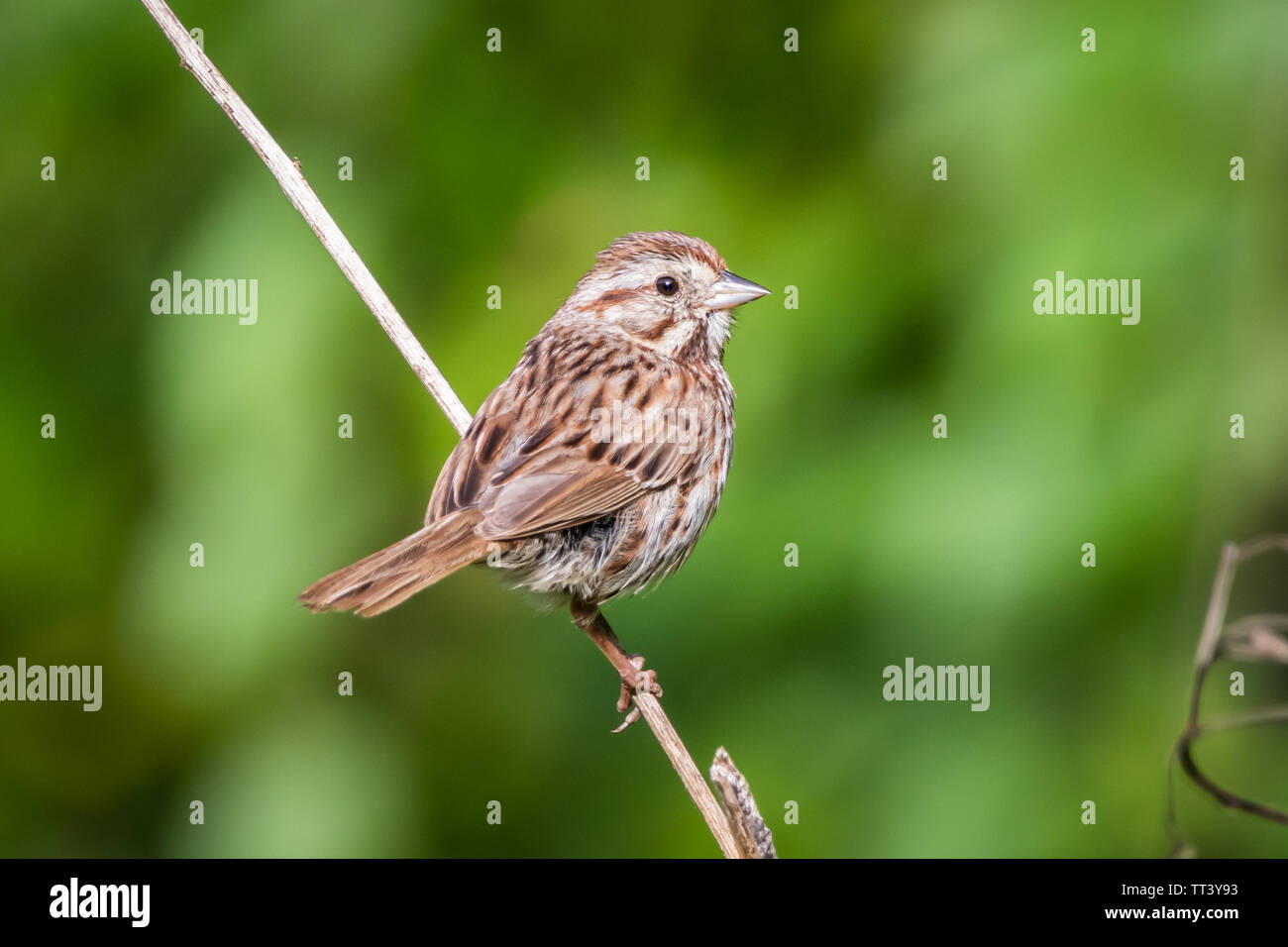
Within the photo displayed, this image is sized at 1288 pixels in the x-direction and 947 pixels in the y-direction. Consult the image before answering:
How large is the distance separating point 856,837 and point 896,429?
88 cm

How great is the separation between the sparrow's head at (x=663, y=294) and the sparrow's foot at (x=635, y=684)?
0.75 m

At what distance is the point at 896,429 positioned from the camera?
293 cm

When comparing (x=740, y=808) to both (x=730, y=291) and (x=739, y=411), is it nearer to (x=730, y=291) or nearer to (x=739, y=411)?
(x=739, y=411)

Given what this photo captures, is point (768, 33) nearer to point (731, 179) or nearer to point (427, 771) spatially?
point (731, 179)

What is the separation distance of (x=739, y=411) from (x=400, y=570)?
904 millimetres

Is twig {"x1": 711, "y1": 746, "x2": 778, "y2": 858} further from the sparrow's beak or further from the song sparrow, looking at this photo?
the sparrow's beak

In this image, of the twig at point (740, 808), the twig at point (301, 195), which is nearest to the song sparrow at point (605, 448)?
the twig at point (301, 195)

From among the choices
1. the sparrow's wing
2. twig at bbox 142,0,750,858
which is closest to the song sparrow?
the sparrow's wing

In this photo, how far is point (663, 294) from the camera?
10.6 feet

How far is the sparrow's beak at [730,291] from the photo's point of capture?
118 inches

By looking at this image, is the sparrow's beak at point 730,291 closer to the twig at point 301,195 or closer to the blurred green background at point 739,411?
the blurred green background at point 739,411

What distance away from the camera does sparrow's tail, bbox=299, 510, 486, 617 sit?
2418 mm

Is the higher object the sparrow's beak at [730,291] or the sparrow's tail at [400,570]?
the sparrow's beak at [730,291]

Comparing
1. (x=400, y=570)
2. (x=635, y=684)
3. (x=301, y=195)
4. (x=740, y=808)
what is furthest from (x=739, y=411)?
(x=740, y=808)
